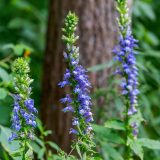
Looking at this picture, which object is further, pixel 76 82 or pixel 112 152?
pixel 112 152

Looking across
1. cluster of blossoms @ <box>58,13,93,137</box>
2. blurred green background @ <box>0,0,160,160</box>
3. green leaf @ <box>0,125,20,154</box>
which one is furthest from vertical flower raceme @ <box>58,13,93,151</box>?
blurred green background @ <box>0,0,160,160</box>

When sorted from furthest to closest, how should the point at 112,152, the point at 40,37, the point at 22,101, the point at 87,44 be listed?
the point at 40,37 → the point at 87,44 → the point at 112,152 → the point at 22,101

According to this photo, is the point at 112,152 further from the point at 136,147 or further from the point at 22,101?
the point at 22,101

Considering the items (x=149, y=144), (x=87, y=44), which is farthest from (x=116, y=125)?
(x=87, y=44)

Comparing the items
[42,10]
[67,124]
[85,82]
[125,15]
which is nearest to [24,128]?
[85,82]

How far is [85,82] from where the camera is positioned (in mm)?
2818

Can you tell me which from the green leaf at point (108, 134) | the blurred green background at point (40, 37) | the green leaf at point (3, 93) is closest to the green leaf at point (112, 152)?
the green leaf at point (108, 134)

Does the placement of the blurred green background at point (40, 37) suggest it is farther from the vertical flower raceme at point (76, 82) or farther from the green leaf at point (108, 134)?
the vertical flower raceme at point (76, 82)

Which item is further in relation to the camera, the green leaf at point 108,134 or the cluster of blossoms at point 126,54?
the green leaf at point 108,134

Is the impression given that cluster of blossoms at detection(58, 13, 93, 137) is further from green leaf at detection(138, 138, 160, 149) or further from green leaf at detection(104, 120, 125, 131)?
green leaf at detection(138, 138, 160, 149)

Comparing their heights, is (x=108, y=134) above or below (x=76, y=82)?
below

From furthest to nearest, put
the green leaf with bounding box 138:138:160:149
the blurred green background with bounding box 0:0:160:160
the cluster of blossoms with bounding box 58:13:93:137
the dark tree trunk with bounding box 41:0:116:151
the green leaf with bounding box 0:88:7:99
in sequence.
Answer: the blurred green background with bounding box 0:0:160:160 < the dark tree trunk with bounding box 41:0:116:151 < the green leaf with bounding box 0:88:7:99 < the green leaf with bounding box 138:138:160:149 < the cluster of blossoms with bounding box 58:13:93:137

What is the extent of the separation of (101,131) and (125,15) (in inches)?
31.6

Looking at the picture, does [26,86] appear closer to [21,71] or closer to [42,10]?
[21,71]
